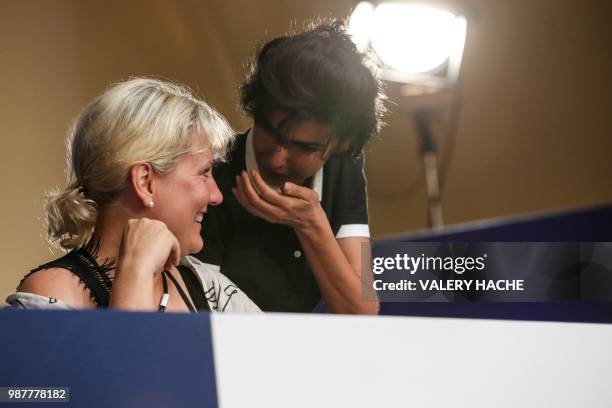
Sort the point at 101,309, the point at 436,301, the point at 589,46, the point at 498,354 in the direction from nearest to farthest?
the point at 101,309
the point at 498,354
the point at 436,301
the point at 589,46

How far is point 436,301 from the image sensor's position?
1671mm

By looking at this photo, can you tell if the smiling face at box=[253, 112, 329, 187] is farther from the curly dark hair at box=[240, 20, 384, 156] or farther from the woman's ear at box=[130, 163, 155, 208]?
the woman's ear at box=[130, 163, 155, 208]

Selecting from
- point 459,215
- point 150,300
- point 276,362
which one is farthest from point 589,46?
point 150,300

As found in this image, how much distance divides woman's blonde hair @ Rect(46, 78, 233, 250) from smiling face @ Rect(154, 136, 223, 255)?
0.02 meters

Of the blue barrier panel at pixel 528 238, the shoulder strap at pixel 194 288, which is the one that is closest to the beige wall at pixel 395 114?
the blue barrier panel at pixel 528 238

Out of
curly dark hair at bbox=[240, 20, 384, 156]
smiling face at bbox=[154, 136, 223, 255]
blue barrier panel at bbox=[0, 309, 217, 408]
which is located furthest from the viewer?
curly dark hair at bbox=[240, 20, 384, 156]

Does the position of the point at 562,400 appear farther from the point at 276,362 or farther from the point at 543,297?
the point at 276,362

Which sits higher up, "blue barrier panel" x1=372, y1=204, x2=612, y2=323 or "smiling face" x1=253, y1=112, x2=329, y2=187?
"smiling face" x1=253, y1=112, x2=329, y2=187

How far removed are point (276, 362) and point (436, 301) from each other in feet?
1.34

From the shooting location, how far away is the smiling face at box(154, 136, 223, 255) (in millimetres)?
1482

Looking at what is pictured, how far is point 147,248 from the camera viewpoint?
4.66 ft

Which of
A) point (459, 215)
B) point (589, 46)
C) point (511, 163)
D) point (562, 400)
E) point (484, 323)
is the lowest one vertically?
point (562, 400)

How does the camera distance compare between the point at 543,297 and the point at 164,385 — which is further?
the point at 543,297

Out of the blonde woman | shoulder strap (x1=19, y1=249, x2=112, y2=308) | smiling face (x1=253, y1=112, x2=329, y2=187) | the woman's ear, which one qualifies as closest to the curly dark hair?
smiling face (x1=253, y1=112, x2=329, y2=187)
